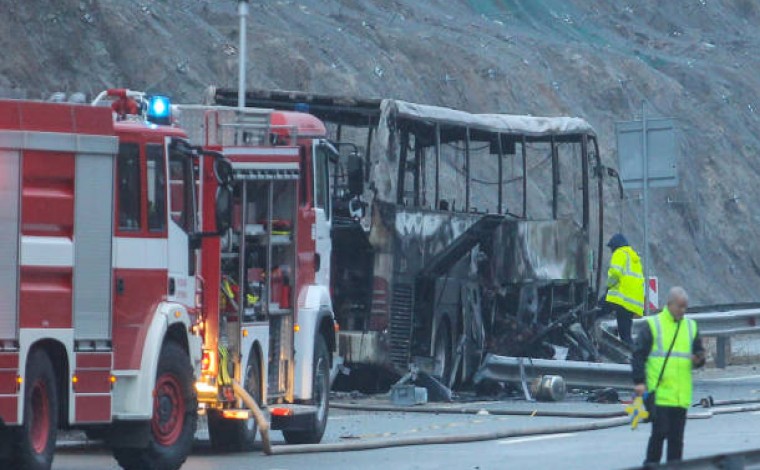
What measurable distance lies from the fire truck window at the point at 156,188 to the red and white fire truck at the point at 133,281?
0.01 metres

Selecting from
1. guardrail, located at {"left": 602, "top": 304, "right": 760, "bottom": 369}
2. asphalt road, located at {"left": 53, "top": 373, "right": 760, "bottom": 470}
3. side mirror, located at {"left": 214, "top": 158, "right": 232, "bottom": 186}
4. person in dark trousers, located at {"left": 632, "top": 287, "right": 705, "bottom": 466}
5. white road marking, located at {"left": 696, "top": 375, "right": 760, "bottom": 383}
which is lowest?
asphalt road, located at {"left": 53, "top": 373, "right": 760, "bottom": 470}

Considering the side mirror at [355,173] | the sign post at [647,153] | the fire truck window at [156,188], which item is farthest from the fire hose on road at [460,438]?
the sign post at [647,153]

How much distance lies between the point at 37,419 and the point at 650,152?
51.7ft

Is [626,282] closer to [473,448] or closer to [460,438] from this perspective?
[460,438]

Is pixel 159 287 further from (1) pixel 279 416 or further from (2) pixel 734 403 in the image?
(2) pixel 734 403

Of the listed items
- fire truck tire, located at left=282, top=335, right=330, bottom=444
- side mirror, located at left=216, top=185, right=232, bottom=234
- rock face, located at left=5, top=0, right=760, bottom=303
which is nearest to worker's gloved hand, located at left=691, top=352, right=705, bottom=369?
side mirror, located at left=216, top=185, right=232, bottom=234

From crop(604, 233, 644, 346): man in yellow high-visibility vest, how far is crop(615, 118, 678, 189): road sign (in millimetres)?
1450

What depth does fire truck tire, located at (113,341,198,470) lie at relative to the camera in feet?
51.3

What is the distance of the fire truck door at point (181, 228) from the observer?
16047 mm

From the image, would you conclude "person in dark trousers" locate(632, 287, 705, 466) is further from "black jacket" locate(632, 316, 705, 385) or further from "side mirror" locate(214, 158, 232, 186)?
"side mirror" locate(214, 158, 232, 186)

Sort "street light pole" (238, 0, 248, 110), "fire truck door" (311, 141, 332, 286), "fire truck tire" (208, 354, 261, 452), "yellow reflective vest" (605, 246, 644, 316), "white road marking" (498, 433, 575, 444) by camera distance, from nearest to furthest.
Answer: "fire truck tire" (208, 354, 261, 452) < "white road marking" (498, 433, 575, 444) < "fire truck door" (311, 141, 332, 286) < "street light pole" (238, 0, 248, 110) < "yellow reflective vest" (605, 246, 644, 316)

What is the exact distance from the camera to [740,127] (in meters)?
59.4

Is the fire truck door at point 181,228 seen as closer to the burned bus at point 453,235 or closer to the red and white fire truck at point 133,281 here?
the red and white fire truck at point 133,281

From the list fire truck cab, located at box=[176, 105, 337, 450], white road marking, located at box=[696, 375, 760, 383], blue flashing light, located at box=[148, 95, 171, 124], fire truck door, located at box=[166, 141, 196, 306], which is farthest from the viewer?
white road marking, located at box=[696, 375, 760, 383]
